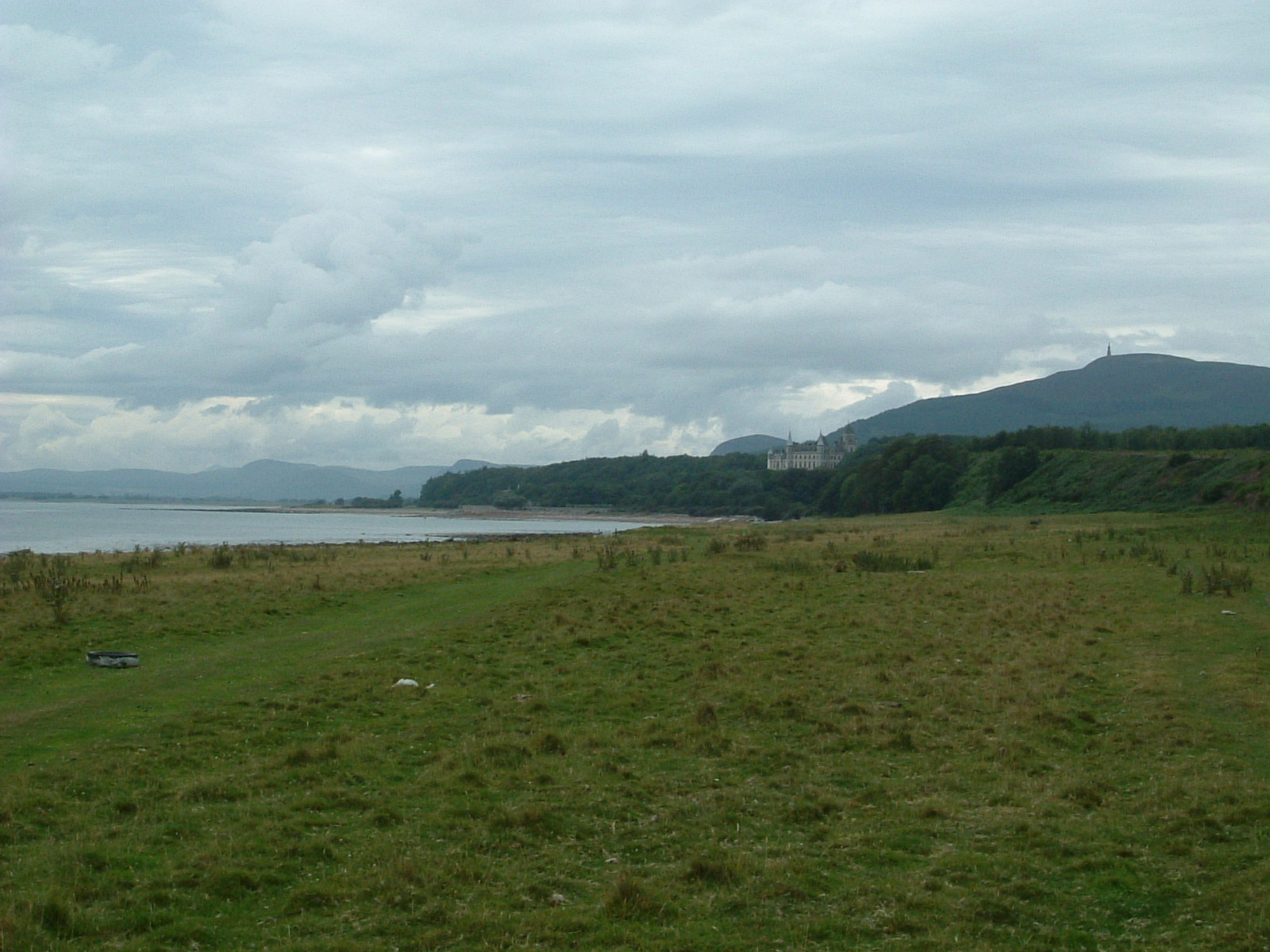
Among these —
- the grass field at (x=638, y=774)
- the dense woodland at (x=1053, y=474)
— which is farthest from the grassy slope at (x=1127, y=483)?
the grass field at (x=638, y=774)

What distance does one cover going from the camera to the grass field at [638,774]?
7387mm

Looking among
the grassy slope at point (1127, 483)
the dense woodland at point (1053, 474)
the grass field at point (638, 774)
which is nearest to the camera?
the grass field at point (638, 774)

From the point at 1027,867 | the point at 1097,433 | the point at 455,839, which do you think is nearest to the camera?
the point at 1027,867

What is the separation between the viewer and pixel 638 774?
11.3 meters

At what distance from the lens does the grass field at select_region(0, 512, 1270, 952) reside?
739 cm

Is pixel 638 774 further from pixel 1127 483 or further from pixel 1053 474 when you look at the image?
pixel 1053 474

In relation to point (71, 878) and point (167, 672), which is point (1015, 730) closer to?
point (71, 878)

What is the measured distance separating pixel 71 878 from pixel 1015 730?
1066cm

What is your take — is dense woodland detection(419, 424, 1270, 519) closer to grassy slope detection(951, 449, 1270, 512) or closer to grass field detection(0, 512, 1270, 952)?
grassy slope detection(951, 449, 1270, 512)

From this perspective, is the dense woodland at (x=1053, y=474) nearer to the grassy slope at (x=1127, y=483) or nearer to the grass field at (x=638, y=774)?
the grassy slope at (x=1127, y=483)

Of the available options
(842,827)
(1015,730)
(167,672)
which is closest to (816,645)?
(1015,730)

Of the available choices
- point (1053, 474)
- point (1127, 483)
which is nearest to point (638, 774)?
point (1127, 483)

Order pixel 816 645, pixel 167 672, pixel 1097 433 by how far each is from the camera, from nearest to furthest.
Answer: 1. pixel 167 672
2. pixel 816 645
3. pixel 1097 433

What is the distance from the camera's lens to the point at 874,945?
6.97m
